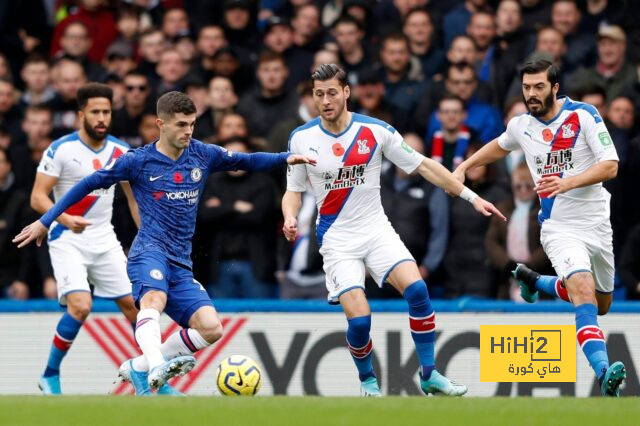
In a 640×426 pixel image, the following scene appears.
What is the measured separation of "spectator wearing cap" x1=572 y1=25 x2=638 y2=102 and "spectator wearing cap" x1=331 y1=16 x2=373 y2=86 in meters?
2.74

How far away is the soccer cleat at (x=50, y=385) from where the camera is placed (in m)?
13.0

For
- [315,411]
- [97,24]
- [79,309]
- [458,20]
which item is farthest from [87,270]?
[97,24]

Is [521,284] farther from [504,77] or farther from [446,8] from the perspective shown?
[446,8]

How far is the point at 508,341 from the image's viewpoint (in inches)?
529

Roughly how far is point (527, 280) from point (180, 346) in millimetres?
3249

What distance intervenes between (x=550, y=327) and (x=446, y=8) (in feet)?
18.3

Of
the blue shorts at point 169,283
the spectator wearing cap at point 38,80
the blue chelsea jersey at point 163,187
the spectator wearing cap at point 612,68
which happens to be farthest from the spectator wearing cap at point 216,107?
the blue shorts at point 169,283

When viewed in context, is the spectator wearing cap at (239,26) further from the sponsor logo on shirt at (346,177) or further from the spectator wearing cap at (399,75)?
the sponsor logo on shirt at (346,177)

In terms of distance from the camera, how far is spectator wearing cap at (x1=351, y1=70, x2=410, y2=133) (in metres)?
15.4

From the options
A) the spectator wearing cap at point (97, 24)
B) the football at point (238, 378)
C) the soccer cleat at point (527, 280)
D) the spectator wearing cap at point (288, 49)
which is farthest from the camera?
the spectator wearing cap at point (97, 24)

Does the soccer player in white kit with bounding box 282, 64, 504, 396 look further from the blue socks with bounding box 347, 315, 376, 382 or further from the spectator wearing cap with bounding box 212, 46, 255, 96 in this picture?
the spectator wearing cap with bounding box 212, 46, 255, 96

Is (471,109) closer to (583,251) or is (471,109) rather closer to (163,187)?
(583,251)

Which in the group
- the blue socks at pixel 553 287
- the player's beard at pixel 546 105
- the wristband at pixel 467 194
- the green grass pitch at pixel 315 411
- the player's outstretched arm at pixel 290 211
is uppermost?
the player's beard at pixel 546 105

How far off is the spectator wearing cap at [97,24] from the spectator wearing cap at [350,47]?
3.88 m
